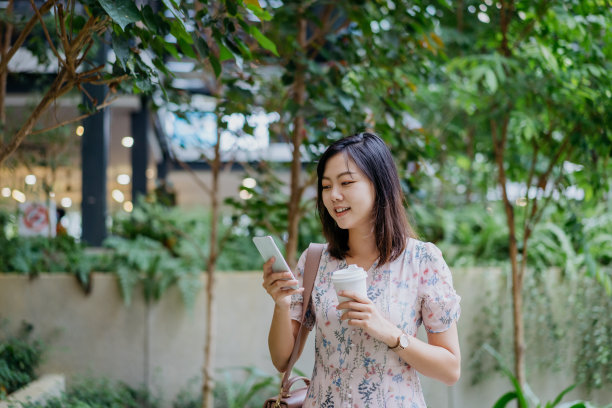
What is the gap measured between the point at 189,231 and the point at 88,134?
5.32ft

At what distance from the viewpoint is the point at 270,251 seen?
1.69m

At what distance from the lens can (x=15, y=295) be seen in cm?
480

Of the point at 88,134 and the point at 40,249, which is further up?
the point at 88,134

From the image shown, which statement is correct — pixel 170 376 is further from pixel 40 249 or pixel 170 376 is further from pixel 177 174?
pixel 177 174

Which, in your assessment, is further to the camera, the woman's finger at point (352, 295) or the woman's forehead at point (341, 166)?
the woman's forehead at point (341, 166)

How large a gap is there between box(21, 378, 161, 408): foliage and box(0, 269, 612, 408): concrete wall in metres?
0.16

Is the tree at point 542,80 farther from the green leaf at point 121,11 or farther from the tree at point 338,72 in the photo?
the green leaf at point 121,11

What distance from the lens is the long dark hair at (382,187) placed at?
6.00 ft

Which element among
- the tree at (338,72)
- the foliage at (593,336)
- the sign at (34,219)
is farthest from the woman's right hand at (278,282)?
the sign at (34,219)

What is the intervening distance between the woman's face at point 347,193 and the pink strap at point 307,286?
232 millimetres

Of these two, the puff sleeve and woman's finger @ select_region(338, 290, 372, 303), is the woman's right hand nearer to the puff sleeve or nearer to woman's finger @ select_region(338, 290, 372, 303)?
woman's finger @ select_region(338, 290, 372, 303)

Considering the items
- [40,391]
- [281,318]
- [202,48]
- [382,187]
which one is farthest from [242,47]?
[40,391]

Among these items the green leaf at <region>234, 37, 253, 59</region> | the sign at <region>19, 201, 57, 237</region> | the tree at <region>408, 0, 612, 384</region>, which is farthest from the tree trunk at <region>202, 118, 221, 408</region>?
the sign at <region>19, 201, 57, 237</region>

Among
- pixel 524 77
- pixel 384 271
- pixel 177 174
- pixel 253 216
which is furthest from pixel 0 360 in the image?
pixel 177 174
